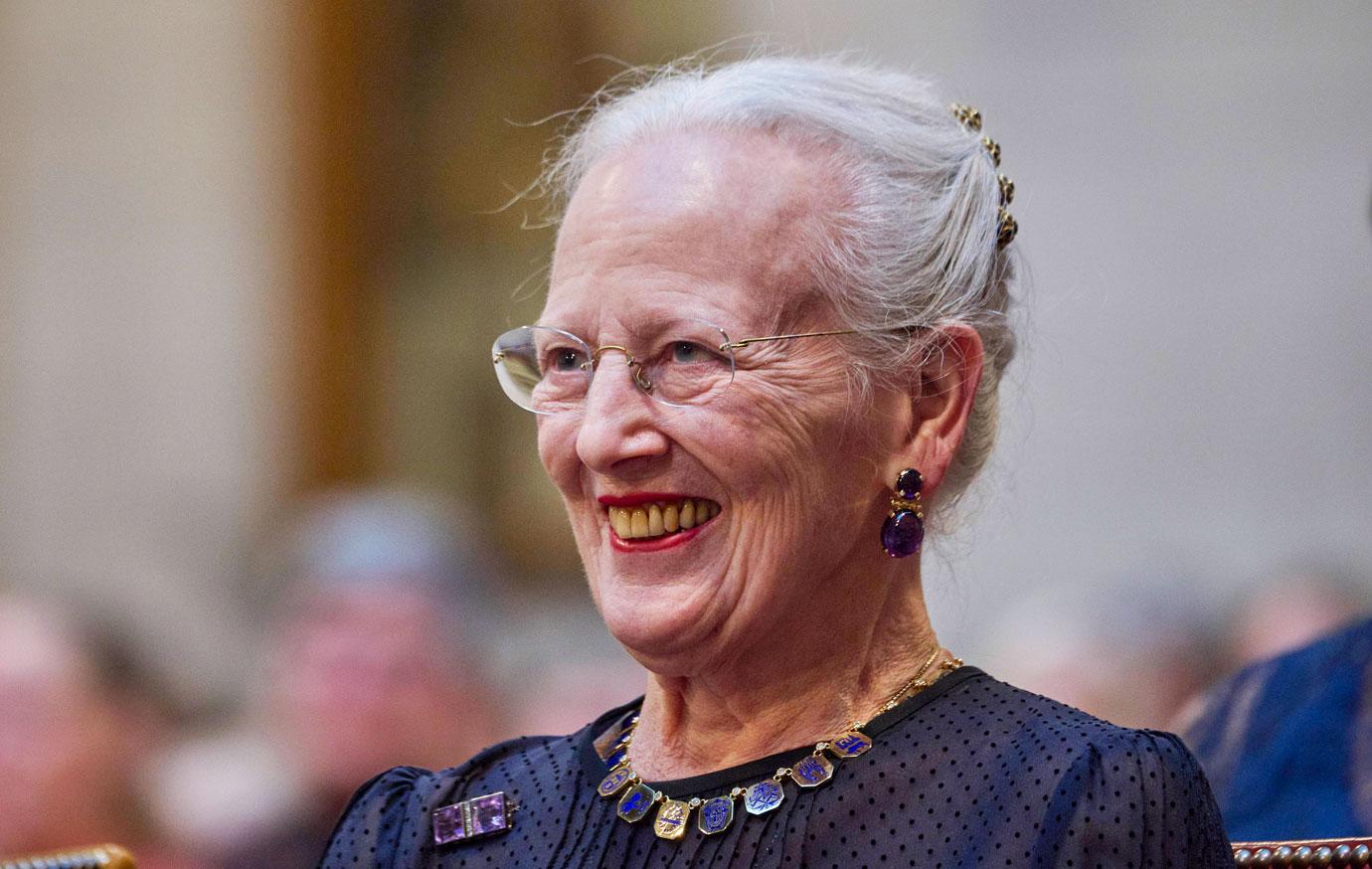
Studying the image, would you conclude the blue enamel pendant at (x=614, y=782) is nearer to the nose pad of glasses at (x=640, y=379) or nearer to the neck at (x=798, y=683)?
the neck at (x=798, y=683)

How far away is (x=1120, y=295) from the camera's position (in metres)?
7.42

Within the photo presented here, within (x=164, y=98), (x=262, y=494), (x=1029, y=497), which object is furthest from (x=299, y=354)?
(x=1029, y=497)

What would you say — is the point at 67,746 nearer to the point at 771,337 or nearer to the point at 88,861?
the point at 88,861

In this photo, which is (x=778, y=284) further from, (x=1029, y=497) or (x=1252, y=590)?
(x=1029, y=497)

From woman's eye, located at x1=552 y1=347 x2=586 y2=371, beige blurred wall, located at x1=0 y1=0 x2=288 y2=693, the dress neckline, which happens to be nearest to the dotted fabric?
the dress neckline

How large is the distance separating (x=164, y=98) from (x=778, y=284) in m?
7.85

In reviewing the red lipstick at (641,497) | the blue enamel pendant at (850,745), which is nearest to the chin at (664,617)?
the red lipstick at (641,497)

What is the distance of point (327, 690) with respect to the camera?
4926 millimetres

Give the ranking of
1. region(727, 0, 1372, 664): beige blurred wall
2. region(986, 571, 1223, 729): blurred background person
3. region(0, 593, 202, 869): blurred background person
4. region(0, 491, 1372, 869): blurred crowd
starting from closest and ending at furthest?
region(0, 593, 202, 869): blurred background person, region(0, 491, 1372, 869): blurred crowd, region(986, 571, 1223, 729): blurred background person, region(727, 0, 1372, 664): beige blurred wall

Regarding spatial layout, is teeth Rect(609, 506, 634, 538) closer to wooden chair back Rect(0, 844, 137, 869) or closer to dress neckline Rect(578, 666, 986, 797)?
dress neckline Rect(578, 666, 986, 797)

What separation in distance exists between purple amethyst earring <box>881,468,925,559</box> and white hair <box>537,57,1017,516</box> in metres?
0.13

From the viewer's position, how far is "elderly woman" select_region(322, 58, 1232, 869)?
2.30 m

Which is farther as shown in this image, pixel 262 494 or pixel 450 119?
pixel 450 119

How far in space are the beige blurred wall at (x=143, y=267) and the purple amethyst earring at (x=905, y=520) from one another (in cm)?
721
